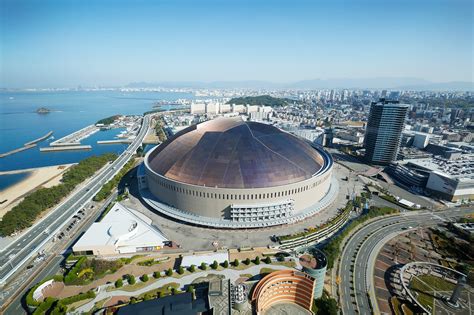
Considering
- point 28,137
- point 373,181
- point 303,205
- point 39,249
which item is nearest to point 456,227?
point 373,181

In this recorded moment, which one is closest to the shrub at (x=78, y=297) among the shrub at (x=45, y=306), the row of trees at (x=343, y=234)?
the shrub at (x=45, y=306)

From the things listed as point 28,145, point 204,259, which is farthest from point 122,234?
point 28,145

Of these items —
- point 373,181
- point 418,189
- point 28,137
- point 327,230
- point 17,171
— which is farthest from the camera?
point 28,137

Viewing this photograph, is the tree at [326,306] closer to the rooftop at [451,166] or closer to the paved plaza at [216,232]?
the paved plaza at [216,232]

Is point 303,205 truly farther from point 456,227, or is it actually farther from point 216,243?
point 456,227

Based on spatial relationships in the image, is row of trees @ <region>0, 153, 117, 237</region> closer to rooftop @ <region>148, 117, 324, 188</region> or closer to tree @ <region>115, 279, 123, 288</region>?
rooftop @ <region>148, 117, 324, 188</region>

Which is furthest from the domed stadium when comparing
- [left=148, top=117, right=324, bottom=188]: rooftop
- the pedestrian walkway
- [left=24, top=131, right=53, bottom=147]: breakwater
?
[left=24, top=131, right=53, bottom=147]: breakwater
